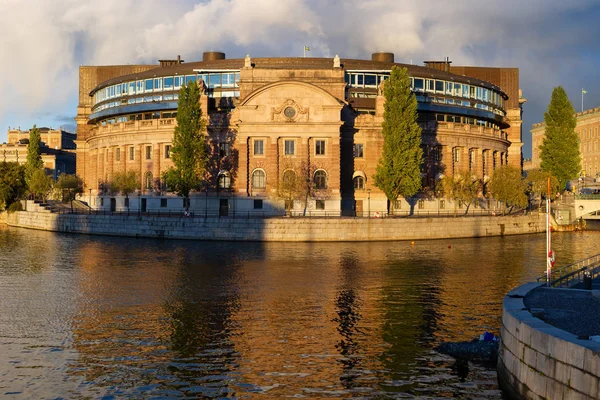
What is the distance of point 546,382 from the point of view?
18.2 meters

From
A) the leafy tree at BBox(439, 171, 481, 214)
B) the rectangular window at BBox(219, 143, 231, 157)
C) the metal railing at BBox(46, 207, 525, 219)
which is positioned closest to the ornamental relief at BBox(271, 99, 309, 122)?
the rectangular window at BBox(219, 143, 231, 157)

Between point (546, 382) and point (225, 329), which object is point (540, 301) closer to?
point (546, 382)

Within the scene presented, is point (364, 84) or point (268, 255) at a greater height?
point (364, 84)

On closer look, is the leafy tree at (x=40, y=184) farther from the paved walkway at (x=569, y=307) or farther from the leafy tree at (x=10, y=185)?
the paved walkway at (x=569, y=307)

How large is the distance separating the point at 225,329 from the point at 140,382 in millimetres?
8224

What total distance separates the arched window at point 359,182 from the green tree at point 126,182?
32884mm

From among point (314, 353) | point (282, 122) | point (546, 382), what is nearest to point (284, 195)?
point (282, 122)

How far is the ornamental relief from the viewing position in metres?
88.9

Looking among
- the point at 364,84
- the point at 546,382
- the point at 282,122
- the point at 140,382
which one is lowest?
the point at 140,382

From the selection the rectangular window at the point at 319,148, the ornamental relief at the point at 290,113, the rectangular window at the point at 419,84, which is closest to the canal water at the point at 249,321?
the rectangular window at the point at 319,148

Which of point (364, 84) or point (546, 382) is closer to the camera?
point (546, 382)

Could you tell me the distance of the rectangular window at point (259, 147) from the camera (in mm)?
90875

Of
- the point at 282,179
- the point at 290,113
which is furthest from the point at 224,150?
the point at 290,113

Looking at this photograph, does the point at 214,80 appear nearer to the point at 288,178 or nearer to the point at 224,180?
the point at 224,180
